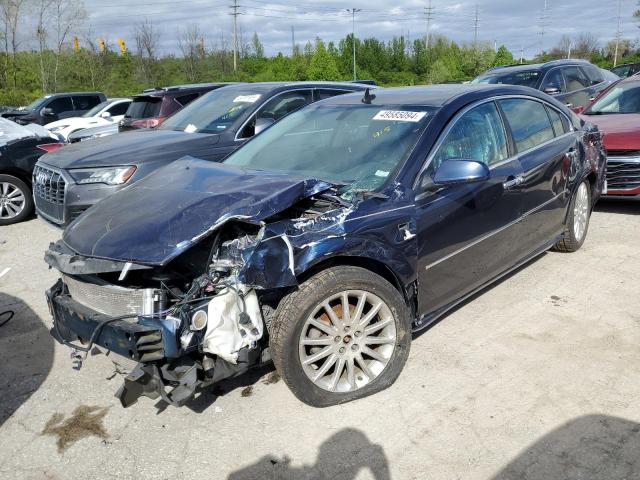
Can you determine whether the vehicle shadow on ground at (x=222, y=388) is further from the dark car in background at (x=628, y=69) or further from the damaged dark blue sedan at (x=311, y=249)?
the dark car in background at (x=628, y=69)

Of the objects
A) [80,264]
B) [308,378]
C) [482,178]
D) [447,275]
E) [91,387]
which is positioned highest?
[482,178]

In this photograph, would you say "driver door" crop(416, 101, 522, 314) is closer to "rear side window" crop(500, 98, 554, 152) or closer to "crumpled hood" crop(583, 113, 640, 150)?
"rear side window" crop(500, 98, 554, 152)

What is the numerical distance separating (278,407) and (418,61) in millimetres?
60291

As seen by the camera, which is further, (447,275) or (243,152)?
(243,152)

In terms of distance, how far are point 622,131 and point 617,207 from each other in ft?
3.43

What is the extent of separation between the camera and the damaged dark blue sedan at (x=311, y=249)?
9.30 feet

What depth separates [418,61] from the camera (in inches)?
2329

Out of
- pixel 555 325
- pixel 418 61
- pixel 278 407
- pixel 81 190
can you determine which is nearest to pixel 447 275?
pixel 555 325

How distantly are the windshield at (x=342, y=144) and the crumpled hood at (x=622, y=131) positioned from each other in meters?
4.02

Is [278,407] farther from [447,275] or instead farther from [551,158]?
[551,158]

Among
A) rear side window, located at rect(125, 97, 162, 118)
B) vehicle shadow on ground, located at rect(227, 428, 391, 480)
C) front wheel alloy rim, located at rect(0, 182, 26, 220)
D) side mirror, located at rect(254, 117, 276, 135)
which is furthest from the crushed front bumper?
rear side window, located at rect(125, 97, 162, 118)

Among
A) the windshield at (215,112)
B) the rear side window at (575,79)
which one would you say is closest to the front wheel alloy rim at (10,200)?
the windshield at (215,112)

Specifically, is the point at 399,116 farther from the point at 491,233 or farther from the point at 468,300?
the point at 468,300

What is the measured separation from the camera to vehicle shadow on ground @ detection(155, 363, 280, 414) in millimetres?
3316
